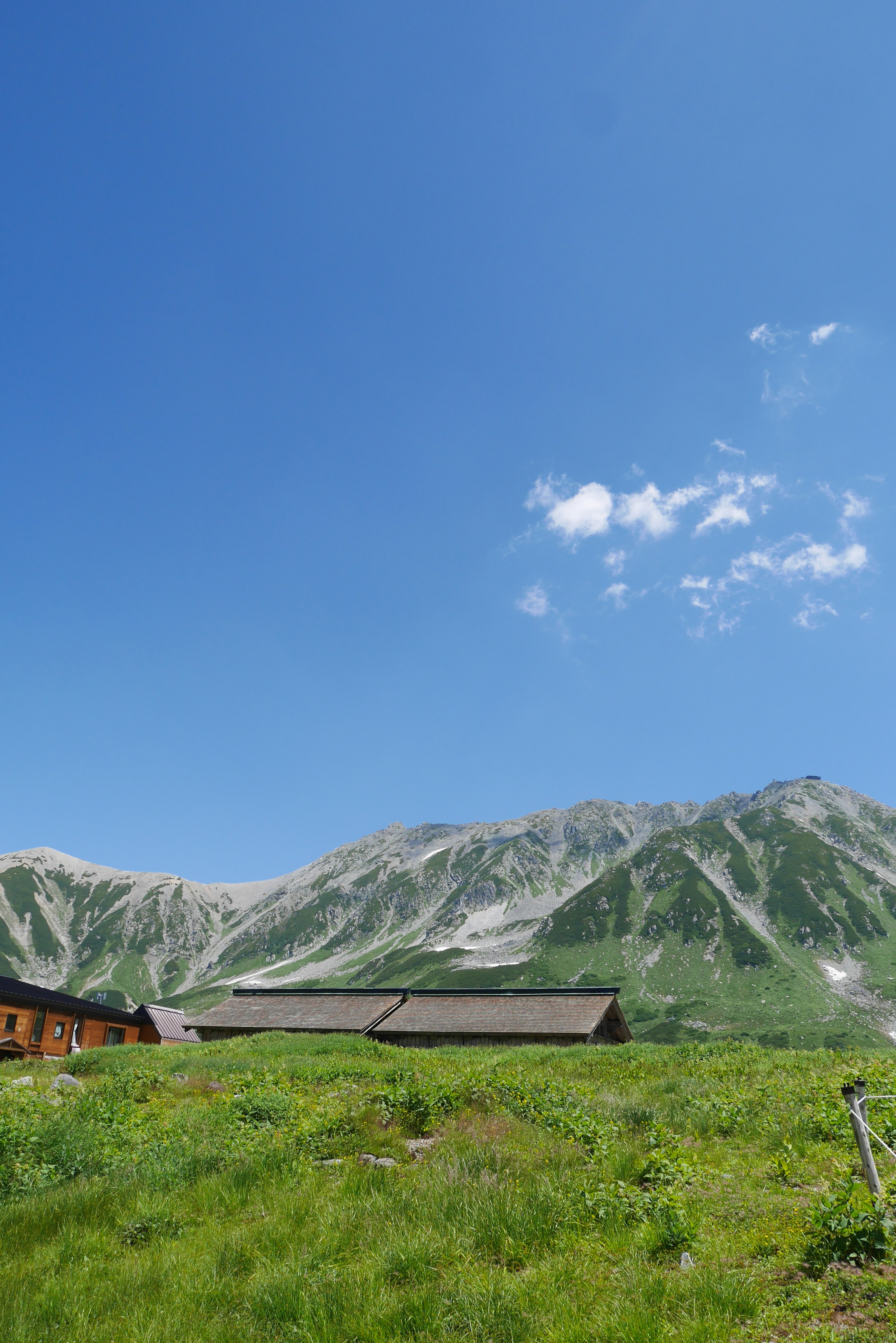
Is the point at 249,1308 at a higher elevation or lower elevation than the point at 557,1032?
higher

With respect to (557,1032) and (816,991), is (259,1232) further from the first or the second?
(816,991)

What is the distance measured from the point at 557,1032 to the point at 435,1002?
42.0ft

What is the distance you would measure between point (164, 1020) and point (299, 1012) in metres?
33.2

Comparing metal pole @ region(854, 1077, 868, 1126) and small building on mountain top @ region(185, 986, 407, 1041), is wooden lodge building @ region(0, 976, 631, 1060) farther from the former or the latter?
metal pole @ region(854, 1077, 868, 1126)

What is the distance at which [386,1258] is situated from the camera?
277 inches

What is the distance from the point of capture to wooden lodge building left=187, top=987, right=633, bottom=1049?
140 feet

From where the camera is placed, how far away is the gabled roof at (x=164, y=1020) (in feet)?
235

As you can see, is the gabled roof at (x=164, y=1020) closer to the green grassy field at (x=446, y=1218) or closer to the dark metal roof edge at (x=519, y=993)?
the dark metal roof edge at (x=519, y=993)

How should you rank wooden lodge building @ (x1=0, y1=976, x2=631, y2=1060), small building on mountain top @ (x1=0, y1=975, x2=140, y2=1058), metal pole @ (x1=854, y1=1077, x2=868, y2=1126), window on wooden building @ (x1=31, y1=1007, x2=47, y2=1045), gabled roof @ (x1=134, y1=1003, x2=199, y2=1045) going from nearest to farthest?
metal pole @ (x1=854, y1=1077, x2=868, y2=1126) < wooden lodge building @ (x1=0, y1=976, x2=631, y2=1060) < small building on mountain top @ (x1=0, y1=975, x2=140, y2=1058) < window on wooden building @ (x1=31, y1=1007, x2=47, y2=1045) < gabled roof @ (x1=134, y1=1003, x2=199, y2=1045)

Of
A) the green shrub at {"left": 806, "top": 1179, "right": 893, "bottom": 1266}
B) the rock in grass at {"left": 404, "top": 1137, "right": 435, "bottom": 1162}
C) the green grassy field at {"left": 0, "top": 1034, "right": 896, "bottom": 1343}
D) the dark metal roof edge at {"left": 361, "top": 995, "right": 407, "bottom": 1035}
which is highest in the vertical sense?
the green shrub at {"left": 806, "top": 1179, "right": 893, "bottom": 1266}

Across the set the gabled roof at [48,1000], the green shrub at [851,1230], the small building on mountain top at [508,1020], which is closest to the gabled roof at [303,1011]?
the small building on mountain top at [508,1020]

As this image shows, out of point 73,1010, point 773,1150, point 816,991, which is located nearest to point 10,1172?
point 773,1150

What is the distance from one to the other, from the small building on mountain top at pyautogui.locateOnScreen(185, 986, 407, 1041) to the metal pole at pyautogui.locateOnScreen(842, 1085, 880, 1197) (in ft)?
138

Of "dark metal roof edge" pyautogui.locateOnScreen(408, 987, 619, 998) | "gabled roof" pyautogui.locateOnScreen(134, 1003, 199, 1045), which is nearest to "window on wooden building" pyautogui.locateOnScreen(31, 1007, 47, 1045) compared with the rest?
"gabled roof" pyautogui.locateOnScreen(134, 1003, 199, 1045)
